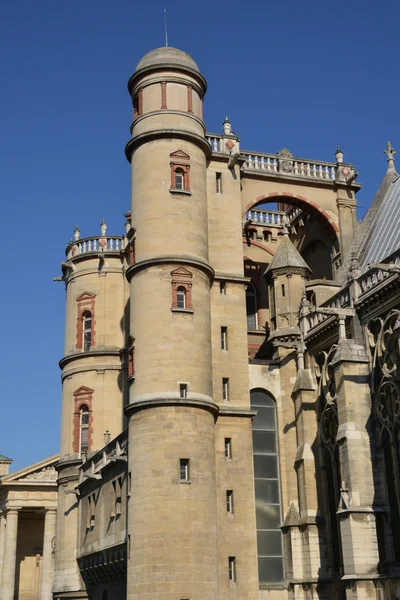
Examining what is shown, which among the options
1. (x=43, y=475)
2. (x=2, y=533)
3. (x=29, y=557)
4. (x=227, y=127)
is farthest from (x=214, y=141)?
(x=29, y=557)

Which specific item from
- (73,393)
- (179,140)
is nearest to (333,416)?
(179,140)

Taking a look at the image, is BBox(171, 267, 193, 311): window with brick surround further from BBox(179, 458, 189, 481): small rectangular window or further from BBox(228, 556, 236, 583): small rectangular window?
BBox(228, 556, 236, 583): small rectangular window

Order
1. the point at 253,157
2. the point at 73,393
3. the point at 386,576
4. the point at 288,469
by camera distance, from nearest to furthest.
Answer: the point at 386,576, the point at 288,469, the point at 253,157, the point at 73,393

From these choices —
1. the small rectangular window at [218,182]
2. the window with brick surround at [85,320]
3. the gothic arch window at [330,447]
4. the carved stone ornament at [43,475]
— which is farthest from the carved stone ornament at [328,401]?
the carved stone ornament at [43,475]

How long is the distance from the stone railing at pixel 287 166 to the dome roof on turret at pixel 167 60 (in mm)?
5321

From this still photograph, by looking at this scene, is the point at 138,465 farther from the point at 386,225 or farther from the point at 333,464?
the point at 386,225

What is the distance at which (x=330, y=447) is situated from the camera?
1427 inches

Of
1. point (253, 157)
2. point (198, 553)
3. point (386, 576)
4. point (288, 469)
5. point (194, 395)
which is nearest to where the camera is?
point (386, 576)

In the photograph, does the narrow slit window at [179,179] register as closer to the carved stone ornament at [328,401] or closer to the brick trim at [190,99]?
the brick trim at [190,99]

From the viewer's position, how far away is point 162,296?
36.3m

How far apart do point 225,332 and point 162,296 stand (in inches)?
158

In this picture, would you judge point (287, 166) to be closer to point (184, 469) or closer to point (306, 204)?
point (306, 204)

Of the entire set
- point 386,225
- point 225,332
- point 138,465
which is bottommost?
point 138,465

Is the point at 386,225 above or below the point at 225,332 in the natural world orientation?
above
